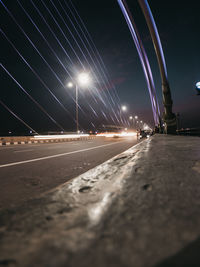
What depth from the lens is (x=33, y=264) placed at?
0.98 ft

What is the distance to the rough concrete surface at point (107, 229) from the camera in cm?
30

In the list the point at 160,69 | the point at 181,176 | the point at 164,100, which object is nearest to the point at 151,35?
the point at 160,69

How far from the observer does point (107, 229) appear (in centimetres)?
38

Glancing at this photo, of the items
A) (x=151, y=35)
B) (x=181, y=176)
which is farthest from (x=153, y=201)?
(x=151, y=35)

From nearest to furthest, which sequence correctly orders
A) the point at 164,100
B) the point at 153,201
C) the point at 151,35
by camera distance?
the point at 153,201
the point at 164,100
the point at 151,35

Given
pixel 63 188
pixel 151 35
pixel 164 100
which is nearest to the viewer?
pixel 63 188

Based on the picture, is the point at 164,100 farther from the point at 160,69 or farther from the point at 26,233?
the point at 26,233

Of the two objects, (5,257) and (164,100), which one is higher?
(164,100)

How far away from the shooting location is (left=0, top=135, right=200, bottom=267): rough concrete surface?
30cm

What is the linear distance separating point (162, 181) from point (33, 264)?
0.60 meters

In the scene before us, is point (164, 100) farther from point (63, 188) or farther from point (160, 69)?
point (63, 188)

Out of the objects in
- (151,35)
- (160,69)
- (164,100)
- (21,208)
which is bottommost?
(21,208)

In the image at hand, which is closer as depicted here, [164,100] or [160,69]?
[164,100]

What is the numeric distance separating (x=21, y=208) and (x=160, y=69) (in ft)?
54.1
